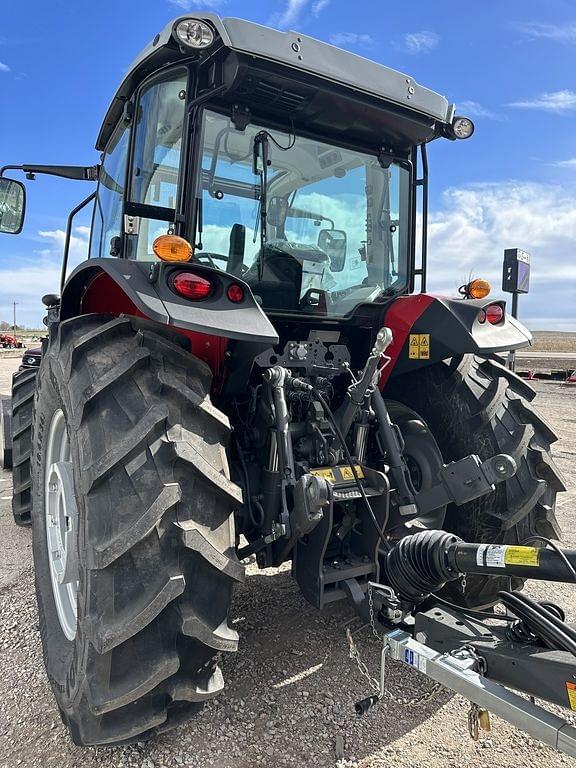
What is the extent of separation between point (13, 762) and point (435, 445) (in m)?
2.09

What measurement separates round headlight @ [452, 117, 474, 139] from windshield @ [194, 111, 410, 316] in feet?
1.10

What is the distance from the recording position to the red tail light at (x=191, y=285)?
6.64 feet

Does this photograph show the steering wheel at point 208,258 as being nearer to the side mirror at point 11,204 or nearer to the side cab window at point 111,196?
the side cab window at point 111,196

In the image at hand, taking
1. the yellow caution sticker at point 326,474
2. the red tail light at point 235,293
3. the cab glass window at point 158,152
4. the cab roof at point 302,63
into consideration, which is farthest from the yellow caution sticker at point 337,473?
the cab roof at point 302,63

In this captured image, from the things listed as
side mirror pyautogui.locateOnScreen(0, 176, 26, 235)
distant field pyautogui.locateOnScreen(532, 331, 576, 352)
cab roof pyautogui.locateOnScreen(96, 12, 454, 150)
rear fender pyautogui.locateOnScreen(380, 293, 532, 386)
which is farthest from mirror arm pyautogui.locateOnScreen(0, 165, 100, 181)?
distant field pyautogui.locateOnScreen(532, 331, 576, 352)

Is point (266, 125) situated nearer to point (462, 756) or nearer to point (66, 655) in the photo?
point (66, 655)

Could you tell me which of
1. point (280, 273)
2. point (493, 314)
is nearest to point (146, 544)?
point (280, 273)

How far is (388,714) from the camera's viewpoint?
7.34ft

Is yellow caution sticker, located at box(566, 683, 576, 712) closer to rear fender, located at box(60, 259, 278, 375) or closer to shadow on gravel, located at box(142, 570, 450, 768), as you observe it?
shadow on gravel, located at box(142, 570, 450, 768)

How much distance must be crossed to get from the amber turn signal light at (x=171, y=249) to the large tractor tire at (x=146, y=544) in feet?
0.98

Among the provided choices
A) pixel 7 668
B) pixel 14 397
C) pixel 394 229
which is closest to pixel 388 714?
pixel 7 668

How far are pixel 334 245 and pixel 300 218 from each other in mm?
245

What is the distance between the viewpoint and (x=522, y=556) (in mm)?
1644

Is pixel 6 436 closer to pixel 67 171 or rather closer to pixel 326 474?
pixel 67 171
